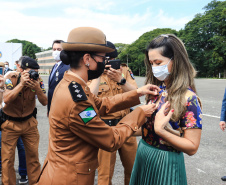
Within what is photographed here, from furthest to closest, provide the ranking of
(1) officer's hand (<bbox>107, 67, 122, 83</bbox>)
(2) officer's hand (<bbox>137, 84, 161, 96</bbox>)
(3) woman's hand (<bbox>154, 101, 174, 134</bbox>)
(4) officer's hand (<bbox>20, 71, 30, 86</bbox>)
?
(4) officer's hand (<bbox>20, 71, 30, 86</bbox>), (1) officer's hand (<bbox>107, 67, 122, 83</bbox>), (2) officer's hand (<bbox>137, 84, 161, 96</bbox>), (3) woman's hand (<bbox>154, 101, 174, 134</bbox>)

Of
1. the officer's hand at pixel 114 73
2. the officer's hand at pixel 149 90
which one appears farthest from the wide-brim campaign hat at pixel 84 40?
the officer's hand at pixel 114 73

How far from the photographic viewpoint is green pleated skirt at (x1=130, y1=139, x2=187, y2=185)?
6.60ft

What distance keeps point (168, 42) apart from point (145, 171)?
1.18 m

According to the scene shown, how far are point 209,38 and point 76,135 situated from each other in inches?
2210

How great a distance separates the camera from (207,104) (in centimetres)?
1130

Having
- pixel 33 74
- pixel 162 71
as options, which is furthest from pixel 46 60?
pixel 162 71

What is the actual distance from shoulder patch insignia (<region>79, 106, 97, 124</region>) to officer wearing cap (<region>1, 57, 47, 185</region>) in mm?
2207

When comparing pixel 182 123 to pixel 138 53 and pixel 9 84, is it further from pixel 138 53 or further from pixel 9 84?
pixel 138 53

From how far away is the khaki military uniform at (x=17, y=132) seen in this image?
12.0ft

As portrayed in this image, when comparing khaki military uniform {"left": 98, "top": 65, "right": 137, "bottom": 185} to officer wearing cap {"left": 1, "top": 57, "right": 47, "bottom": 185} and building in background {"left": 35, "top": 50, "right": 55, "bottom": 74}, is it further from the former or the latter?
building in background {"left": 35, "top": 50, "right": 55, "bottom": 74}

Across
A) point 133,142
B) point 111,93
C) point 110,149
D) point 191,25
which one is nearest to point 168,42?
point 110,149

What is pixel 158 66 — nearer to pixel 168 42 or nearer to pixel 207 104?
pixel 168 42

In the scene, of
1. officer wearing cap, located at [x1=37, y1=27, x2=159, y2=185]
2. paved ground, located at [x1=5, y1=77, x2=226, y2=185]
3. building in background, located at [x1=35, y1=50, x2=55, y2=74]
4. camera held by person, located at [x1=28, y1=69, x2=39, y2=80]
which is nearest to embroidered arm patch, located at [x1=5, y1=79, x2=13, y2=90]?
camera held by person, located at [x1=28, y1=69, x2=39, y2=80]

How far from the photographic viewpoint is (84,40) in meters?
1.75
